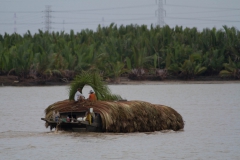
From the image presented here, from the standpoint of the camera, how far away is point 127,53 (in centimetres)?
7050

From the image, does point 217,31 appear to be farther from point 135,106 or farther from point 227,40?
point 135,106

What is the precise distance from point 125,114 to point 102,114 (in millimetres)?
999

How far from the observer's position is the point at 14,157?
24797 millimetres

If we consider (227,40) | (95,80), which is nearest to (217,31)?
(227,40)

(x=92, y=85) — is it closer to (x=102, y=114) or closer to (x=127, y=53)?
(x=102, y=114)

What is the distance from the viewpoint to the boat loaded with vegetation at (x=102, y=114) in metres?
28.6

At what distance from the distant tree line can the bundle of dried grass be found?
3151cm

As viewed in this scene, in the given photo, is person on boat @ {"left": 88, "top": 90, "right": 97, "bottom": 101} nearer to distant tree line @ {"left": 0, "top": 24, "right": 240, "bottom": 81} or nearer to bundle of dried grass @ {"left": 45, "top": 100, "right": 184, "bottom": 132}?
bundle of dried grass @ {"left": 45, "top": 100, "right": 184, "bottom": 132}

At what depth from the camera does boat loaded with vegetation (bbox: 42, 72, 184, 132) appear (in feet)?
93.8

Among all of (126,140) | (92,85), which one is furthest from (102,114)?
(92,85)

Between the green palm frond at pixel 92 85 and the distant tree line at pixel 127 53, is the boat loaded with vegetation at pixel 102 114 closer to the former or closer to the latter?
the green palm frond at pixel 92 85

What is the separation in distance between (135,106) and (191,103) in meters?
19.7

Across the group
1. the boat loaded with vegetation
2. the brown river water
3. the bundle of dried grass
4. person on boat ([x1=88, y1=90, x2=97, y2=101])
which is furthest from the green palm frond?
the brown river water

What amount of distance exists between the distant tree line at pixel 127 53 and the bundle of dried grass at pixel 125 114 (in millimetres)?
31515
